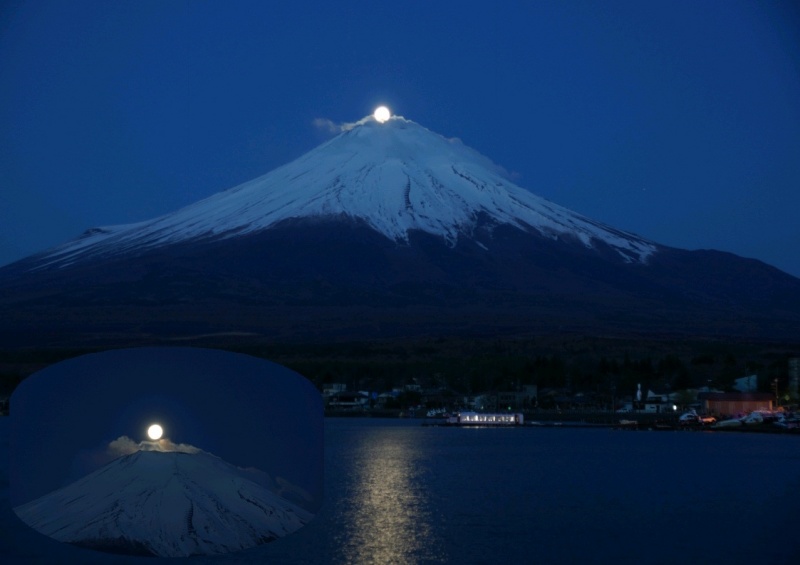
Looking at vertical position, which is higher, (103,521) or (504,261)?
(504,261)

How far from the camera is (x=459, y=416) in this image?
51812 millimetres

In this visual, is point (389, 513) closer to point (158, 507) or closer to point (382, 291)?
point (158, 507)

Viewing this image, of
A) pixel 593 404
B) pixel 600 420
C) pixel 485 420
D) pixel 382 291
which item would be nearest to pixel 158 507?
pixel 485 420

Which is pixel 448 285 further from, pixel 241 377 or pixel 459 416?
pixel 241 377

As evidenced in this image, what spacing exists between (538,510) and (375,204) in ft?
290

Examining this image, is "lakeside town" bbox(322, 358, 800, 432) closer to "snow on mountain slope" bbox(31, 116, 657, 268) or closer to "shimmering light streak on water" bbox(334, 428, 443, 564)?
"shimmering light streak on water" bbox(334, 428, 443, 564)

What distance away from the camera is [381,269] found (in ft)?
298

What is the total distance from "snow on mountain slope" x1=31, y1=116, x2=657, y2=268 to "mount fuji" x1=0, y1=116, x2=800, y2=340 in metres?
0.23

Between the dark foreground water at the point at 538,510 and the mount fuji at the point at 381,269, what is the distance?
1578 inches

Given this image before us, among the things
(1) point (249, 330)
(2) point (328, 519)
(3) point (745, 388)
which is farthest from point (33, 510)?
(1) point (249, 330)

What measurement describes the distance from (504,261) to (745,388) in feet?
128

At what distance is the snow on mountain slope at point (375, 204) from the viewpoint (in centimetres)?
10088

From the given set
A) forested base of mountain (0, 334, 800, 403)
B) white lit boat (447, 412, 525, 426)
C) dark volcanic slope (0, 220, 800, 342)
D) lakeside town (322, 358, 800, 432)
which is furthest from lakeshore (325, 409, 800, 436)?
dark volcanic slope (0, 220, 800, 342)

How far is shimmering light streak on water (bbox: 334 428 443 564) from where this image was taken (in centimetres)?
1394
